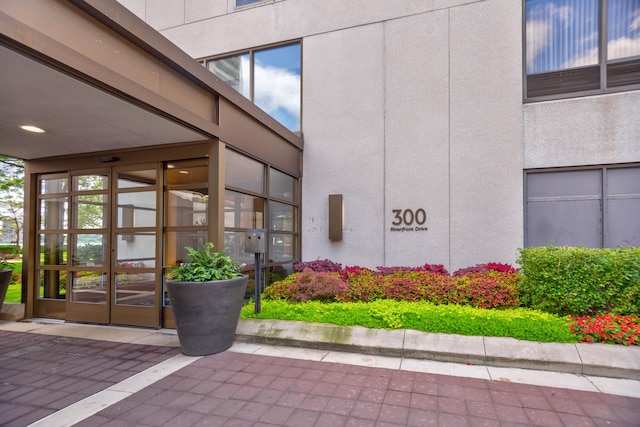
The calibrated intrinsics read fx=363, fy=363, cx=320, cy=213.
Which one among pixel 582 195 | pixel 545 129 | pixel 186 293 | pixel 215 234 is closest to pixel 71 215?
pixel 215 234

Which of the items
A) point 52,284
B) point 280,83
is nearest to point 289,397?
point 52,284

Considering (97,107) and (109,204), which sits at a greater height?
(97,107)

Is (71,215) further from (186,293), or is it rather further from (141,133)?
(186,293)

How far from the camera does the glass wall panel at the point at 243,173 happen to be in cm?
571

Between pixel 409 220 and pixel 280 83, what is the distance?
176 inches

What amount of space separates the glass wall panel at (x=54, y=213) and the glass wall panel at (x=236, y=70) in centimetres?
448

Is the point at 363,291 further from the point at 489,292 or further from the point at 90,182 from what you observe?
the point at 90,182

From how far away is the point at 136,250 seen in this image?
6.17 meters

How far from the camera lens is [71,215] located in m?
6.63

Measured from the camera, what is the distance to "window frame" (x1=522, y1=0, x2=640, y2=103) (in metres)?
6.45

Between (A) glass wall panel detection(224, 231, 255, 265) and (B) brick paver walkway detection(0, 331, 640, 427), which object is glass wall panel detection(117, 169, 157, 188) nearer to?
(A) glass wall panel detection(224, 231, 255, 265)

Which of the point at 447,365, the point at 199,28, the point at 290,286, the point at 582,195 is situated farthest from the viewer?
the point at 199,28

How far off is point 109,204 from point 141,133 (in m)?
1.78

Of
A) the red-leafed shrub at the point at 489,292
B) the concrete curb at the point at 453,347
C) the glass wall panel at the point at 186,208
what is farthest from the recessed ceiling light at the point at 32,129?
the red-leafed shrub at the point at 489,292
